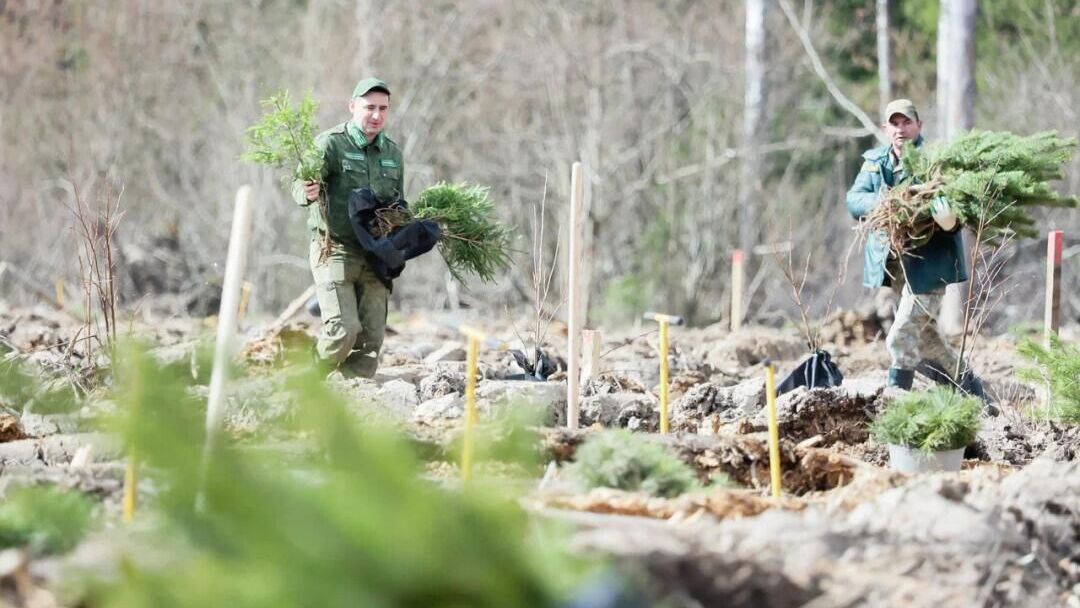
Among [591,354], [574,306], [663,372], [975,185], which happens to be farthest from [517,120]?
[663,372]

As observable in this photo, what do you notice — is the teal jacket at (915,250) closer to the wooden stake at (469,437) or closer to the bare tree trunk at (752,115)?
the wooden stake at (469,437)

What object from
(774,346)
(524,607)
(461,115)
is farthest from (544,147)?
(524,607)

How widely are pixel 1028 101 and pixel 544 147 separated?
671 cm

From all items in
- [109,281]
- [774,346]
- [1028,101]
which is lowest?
[774,346]

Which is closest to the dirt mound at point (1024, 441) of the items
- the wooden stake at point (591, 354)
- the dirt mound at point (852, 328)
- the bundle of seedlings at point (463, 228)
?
the wooden stake at point (591, 354)

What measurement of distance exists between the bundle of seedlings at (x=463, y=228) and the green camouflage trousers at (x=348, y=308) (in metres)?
0.45

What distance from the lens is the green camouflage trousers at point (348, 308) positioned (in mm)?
9062

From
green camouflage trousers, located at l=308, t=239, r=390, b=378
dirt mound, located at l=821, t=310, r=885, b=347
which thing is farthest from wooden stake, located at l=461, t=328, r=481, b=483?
dirt mound, located at l=821, t=310, r=885, b=347

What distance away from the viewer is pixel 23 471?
17.9 ft

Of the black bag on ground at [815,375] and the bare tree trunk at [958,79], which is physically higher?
the bare tree trunk at [958,79]

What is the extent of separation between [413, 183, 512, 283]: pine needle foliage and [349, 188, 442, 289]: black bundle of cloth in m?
0.14

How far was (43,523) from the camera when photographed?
4.36 meters

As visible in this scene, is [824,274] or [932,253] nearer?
[932,253]

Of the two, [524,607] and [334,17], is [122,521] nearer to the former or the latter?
[524,607]
